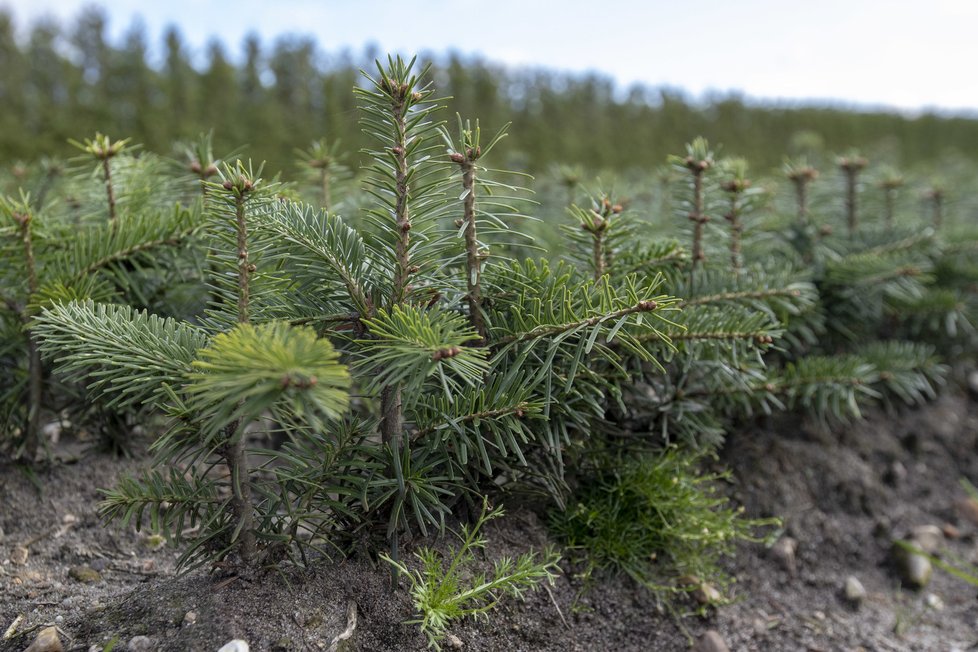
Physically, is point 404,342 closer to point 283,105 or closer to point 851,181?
point 851,181

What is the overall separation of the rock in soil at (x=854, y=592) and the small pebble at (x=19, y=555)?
1529mm

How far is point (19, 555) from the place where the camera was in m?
1.21

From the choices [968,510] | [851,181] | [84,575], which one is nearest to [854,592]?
[968,510]

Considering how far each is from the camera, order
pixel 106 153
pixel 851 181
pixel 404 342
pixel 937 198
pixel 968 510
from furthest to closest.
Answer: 1. pixel 937 198
2. pixel 851 181
3. pixel 968 510
4. pixel 106 153
5. pixel 404 342

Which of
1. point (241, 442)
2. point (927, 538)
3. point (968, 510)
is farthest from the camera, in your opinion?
point (968, 510)

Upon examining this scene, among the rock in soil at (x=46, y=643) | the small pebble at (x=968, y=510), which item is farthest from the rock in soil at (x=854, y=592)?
the rock in soil at (x=46, y=643)

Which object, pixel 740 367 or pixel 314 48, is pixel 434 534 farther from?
pixel 314 48

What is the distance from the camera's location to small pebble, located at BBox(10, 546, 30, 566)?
3.91ft

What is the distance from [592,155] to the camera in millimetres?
8117

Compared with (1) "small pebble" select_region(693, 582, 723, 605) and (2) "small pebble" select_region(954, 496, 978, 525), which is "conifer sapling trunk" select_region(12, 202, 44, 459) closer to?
(1) "small pebble" select_region(693, 582, 723, 605)

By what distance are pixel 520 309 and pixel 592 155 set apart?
742 cm

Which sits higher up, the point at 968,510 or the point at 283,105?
the point at 283,105

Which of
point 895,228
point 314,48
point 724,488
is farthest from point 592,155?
point 724,488

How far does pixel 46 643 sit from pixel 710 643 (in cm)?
99
